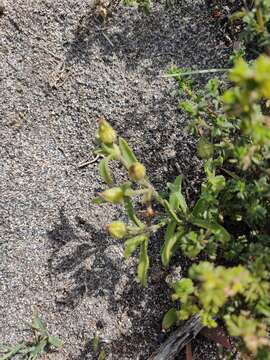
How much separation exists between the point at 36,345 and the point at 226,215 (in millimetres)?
979

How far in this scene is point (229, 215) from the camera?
7.29 ft

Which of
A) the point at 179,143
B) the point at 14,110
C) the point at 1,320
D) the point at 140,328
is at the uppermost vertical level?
the point at 14,110

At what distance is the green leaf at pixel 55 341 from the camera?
7.99 feet

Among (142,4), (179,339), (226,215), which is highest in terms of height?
(142,4)

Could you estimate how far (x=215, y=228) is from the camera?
201 centimetres

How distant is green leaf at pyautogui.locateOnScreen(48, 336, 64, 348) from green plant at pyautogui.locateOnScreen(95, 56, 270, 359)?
489 millimetres

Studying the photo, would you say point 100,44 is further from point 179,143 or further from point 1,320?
point 1,320

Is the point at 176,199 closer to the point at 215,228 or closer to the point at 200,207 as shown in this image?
the point at 200,207

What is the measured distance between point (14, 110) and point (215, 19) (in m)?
0.98

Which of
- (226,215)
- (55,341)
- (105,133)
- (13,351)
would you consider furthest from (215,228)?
(13,351)

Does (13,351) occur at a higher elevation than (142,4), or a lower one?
lower

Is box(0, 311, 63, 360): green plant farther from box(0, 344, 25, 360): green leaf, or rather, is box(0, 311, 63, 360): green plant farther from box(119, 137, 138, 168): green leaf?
box(119, 137, 138, 168): green leaf

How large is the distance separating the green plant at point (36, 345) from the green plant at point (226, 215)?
0.52 m

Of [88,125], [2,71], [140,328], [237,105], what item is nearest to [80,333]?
[140,328]
